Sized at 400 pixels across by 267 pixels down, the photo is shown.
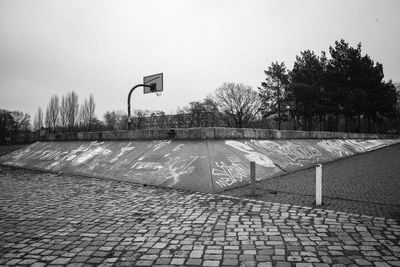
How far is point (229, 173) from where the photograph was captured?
25.7 ft

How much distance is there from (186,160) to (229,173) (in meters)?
1.62

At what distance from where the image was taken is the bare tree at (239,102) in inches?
2045

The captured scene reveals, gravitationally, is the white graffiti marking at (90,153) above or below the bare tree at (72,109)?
below

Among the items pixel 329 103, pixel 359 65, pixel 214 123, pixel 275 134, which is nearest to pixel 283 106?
pixel 329 103

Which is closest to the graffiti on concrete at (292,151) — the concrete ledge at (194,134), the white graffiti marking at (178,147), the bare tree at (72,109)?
the concrete ledge at (194,134)

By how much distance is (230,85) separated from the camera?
52938mm

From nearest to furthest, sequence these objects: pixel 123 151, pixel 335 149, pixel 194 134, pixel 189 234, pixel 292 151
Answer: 1. pixel 189 234
2. pixel 194 134
3. pixel 123 151
4. pixel 292 151
5. pixel 335 149

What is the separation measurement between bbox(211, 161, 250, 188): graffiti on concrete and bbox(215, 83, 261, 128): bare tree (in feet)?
144

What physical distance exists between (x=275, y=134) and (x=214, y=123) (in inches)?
1717

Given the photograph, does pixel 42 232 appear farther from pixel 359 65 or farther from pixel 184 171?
pixel 359 65

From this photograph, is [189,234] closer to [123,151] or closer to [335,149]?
[123,151]

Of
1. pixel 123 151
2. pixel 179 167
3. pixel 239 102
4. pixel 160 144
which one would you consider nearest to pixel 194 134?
pixel 160 144

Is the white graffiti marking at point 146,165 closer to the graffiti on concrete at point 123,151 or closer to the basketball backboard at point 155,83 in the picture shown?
the graffiti on concrete at point 123,151

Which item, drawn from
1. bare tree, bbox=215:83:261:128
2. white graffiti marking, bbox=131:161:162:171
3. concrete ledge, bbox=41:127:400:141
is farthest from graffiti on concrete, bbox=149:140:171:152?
bare tree, bbox=215:83:261:128
